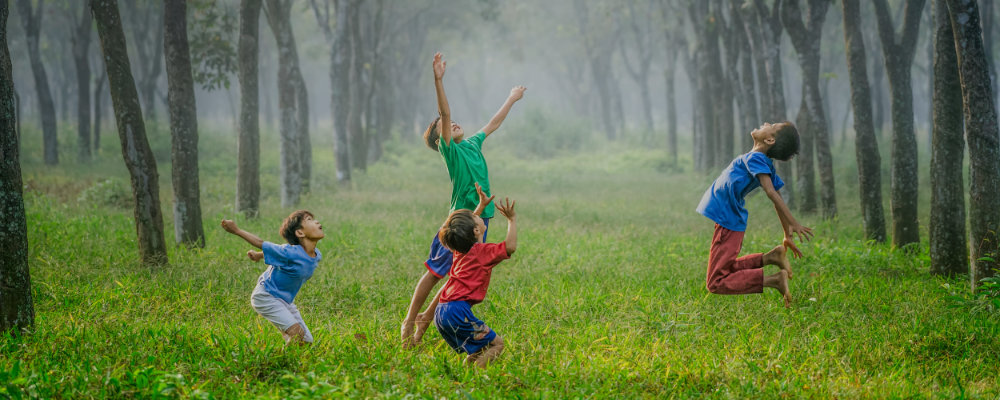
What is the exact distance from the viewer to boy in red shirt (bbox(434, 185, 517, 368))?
4.44 metres

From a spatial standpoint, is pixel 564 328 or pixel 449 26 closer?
pixel 564 328

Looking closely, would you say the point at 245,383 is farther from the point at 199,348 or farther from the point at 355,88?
the point at 355,88

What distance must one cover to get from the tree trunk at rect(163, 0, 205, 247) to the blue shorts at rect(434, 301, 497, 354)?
513 cm

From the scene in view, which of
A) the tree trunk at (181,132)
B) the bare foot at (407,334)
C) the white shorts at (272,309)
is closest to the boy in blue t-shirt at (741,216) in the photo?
the bare foot at (407,334)

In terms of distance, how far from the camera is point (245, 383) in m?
4.09

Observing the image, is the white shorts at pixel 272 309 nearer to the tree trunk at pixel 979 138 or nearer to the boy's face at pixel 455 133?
the boy's face at pixel 455 133

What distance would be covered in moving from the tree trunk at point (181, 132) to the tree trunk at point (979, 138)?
8.02m

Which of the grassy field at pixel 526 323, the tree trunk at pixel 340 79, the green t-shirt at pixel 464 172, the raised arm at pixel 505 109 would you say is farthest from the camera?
the tree trunk at pixel 340 79

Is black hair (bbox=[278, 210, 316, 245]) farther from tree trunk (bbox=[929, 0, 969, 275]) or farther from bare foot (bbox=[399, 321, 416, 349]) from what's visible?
tree trunk (bbox=[929, 0, 969, 275])

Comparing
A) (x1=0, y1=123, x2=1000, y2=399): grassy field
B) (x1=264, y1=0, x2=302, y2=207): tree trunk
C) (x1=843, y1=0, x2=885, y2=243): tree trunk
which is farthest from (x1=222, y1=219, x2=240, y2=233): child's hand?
(x1=264, y1=0, x2=302, y2=207): tree trunk

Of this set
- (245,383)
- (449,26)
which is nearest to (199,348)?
(245,383)

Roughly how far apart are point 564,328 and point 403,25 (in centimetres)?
2584

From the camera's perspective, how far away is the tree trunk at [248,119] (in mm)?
11227

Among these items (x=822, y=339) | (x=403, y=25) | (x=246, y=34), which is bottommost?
(x=822, y=339)
